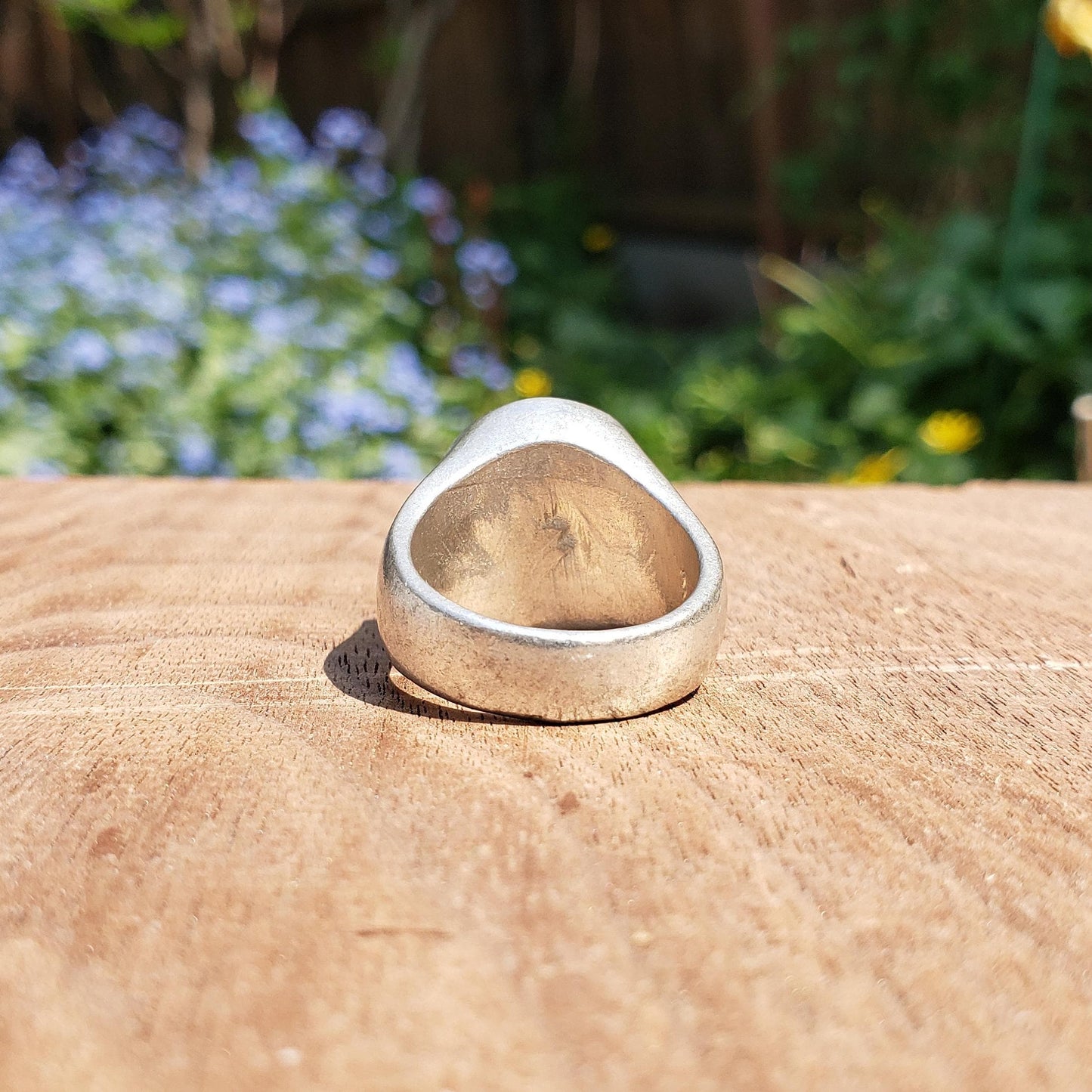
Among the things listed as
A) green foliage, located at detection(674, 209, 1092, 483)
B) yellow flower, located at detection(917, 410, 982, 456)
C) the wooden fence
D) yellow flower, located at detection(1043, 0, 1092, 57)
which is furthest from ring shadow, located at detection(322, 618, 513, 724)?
the wooden fence

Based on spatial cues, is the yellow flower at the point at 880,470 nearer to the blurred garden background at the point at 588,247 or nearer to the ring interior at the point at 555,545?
the blurred garden background at the point at 588,247

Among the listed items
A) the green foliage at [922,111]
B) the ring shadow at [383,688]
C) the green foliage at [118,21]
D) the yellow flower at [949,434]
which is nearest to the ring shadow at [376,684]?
the ring shadow at [383,688]

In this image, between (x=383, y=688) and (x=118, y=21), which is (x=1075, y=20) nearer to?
(x=383, y=688)

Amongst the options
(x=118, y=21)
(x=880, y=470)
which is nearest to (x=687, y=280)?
(x=118, y=21)

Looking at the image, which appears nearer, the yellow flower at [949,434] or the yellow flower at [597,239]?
the yellow flower at [949,434]

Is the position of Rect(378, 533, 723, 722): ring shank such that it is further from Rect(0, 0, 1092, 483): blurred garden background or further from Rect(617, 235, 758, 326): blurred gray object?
Rect(617, 235, 758, 326): blurred gray object

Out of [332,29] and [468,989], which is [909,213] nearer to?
[332,29]

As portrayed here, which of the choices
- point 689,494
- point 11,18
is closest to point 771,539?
point 689,494
